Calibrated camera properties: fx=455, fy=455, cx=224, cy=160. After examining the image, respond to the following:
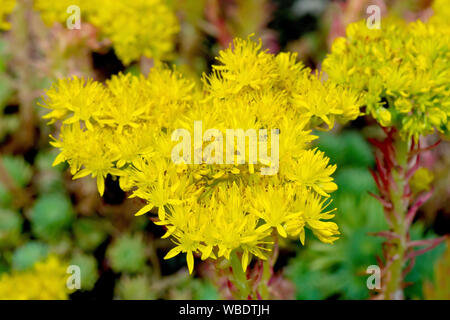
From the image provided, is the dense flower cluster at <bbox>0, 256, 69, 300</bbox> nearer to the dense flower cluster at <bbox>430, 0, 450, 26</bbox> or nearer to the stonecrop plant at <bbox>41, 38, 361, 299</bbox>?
the stonecrop plant at <bbox>41, 38, 361, 299</bbox>

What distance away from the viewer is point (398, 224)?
3.08 feet

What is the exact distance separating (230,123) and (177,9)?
1.29m

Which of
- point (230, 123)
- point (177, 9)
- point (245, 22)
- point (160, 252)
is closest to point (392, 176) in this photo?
point (230, 123)

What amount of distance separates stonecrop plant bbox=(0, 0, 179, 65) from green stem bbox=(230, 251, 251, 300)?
0.72 m

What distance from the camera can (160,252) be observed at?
5.09 feet

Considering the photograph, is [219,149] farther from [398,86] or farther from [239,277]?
[398,86]

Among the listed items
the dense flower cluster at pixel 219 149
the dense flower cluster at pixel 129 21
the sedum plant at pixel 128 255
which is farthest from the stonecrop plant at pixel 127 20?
the sedum plant at pixel 128 255

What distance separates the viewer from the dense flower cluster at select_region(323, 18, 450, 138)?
0.79m

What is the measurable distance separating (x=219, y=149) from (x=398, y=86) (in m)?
0.34

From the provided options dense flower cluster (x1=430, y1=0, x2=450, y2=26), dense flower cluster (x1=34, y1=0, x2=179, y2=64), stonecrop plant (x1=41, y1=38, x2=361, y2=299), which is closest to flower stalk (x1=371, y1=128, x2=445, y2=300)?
stonecrop plant (x1=41, y1=38, x2=361, y2=299)

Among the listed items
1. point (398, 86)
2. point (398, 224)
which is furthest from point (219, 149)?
point (398, 224)
